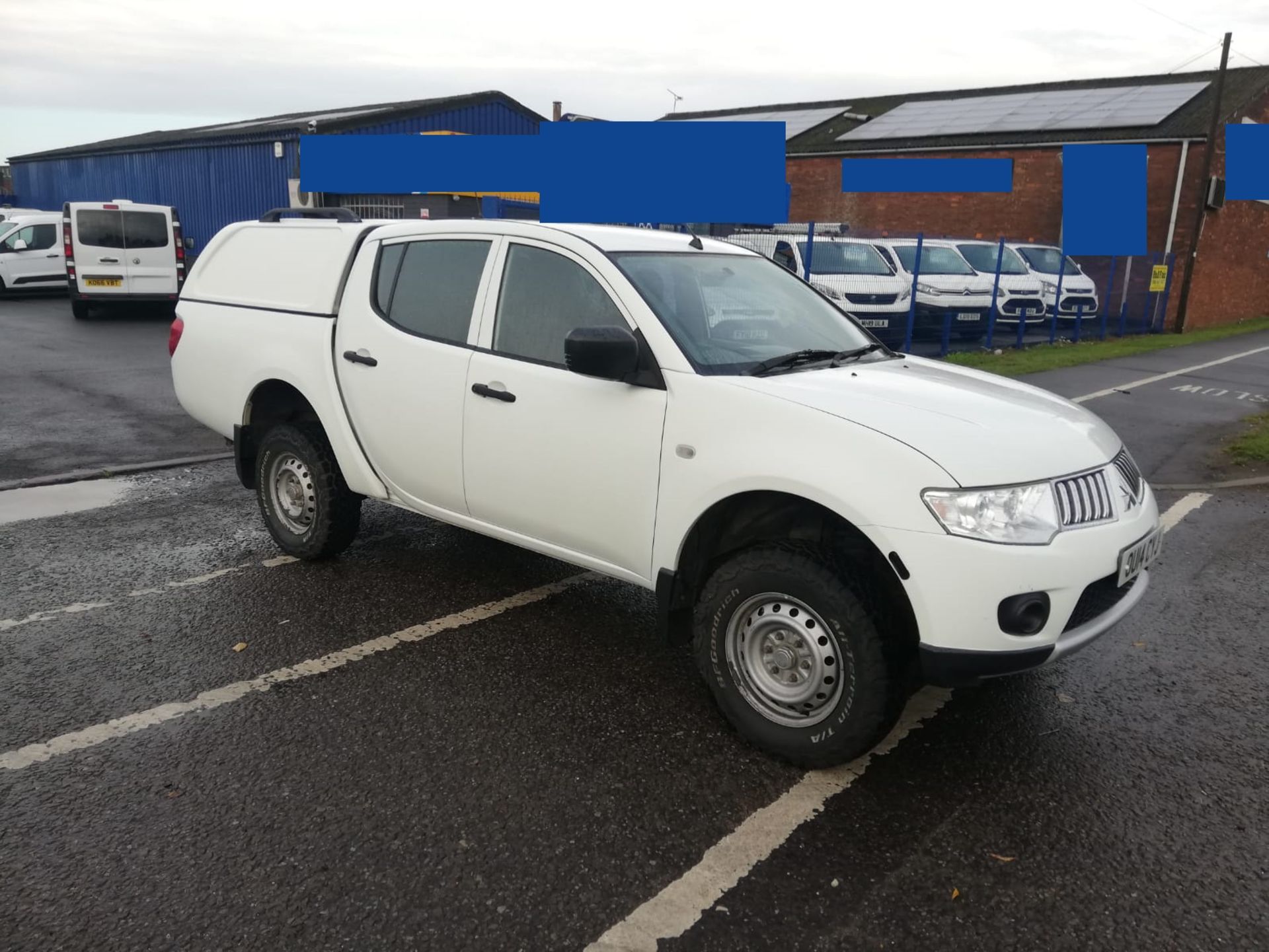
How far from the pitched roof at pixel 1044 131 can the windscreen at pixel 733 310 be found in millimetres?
24692

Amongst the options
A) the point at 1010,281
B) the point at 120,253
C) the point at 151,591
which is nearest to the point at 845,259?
the point at 1010,281

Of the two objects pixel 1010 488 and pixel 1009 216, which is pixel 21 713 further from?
pixel 1009 216

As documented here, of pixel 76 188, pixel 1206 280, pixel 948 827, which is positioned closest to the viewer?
pixel 948 827

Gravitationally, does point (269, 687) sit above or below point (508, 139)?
below

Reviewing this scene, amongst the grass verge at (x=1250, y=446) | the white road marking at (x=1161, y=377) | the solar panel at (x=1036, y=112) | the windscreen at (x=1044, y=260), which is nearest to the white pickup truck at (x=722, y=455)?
the grass verge at (x=1250, y=446)

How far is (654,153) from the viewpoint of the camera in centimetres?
1586

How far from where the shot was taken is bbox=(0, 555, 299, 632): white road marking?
A: 4789 millimetres

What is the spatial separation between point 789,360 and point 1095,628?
1.47 meters

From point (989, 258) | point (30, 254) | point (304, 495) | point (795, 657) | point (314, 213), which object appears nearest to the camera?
point (795, 657)

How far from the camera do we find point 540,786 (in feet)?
11.3

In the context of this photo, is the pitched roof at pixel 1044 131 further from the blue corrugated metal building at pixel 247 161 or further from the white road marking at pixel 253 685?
the white road marking at pixel 253 685

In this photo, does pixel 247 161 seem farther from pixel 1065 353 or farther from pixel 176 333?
pixel 176 333

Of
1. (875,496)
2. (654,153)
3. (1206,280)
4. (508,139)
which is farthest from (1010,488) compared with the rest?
(1206,280)

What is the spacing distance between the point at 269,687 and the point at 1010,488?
A: 9.53ft
